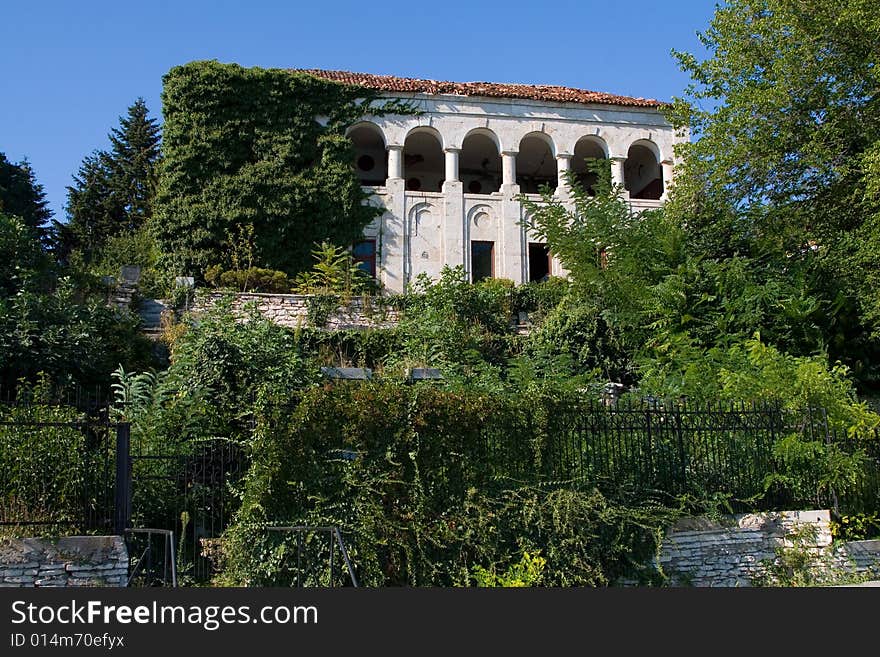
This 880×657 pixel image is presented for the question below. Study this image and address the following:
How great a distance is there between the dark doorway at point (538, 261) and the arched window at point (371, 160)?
6081 millimetres

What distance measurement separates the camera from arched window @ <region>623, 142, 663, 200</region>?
102 ft

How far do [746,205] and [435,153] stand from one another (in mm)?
13727

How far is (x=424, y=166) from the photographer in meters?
31.0

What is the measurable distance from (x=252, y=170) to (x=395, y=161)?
486 centimetres

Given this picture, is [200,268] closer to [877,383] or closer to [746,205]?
[746,205]

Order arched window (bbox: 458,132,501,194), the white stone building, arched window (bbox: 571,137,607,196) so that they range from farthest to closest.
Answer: arched window (bbox: 458,132,501,194)
arched window (bbox: 571,137,607,196)
the white stone building

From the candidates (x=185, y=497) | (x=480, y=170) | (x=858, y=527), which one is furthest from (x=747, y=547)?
(x=480, y=170)

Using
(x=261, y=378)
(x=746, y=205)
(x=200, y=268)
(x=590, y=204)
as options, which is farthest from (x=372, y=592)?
(x=200, y=268)

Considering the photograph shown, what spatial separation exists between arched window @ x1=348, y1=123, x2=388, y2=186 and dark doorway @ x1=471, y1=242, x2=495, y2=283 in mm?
4759

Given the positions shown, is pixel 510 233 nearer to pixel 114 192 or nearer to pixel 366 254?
pixel 366 254

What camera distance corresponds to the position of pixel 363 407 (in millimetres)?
9523

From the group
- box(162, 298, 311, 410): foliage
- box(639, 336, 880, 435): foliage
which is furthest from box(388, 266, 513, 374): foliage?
box(639, 336, 880, 435): foliage

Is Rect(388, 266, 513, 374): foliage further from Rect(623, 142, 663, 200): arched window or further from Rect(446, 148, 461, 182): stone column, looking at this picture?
Rect(623, 142, 663, 200): arched window

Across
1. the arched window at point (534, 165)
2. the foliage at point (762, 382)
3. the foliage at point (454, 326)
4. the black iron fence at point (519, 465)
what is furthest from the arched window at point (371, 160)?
the black iron fence at point (519, 465)
